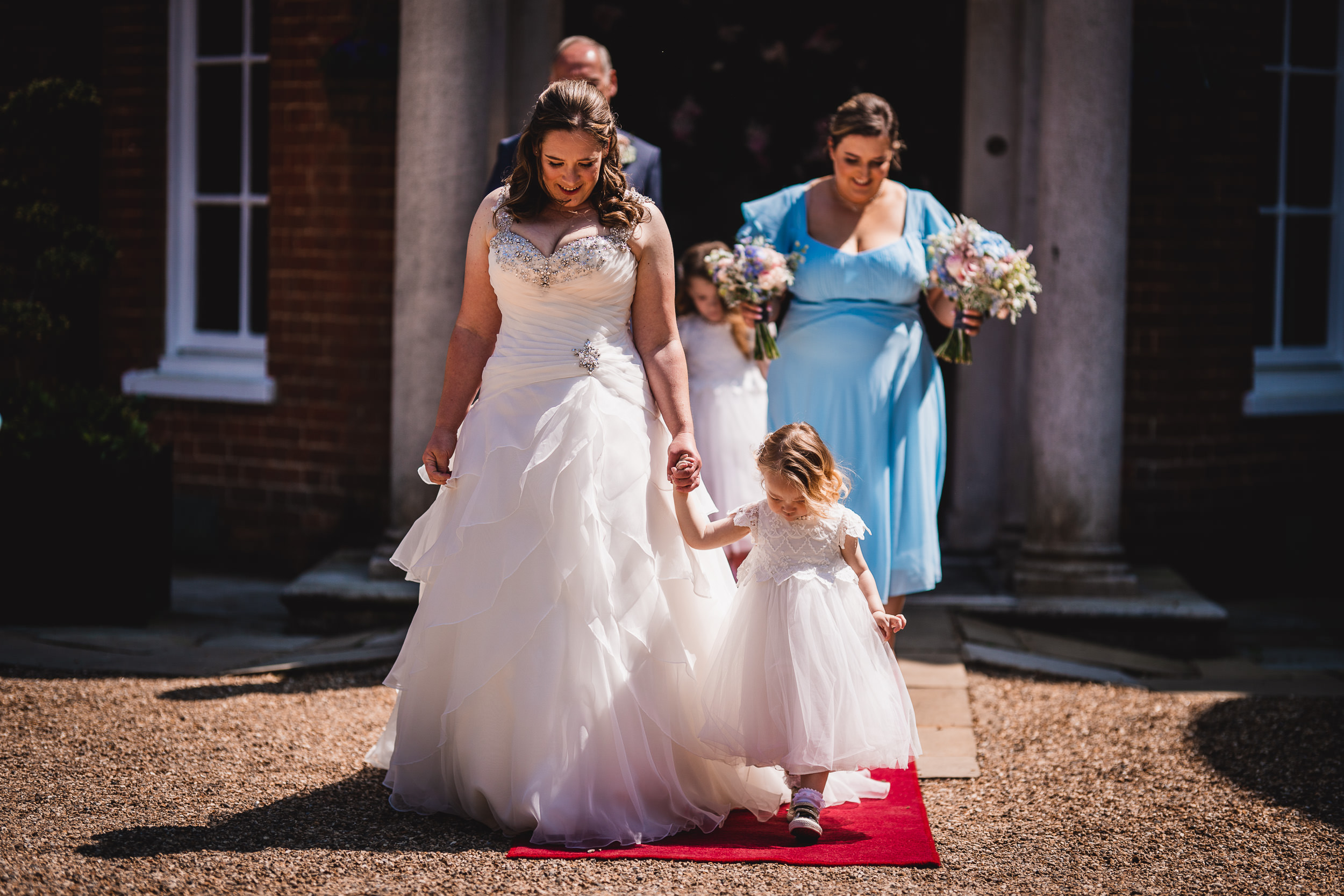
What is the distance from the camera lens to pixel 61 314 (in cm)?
739

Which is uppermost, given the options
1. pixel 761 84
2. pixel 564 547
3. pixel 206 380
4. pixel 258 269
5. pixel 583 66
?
pixel 761 84

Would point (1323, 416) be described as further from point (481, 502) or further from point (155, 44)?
point (155, 44)

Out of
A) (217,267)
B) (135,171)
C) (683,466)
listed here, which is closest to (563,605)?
(683,466)

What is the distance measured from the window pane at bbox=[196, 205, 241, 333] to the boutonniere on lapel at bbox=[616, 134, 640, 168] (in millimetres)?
3319

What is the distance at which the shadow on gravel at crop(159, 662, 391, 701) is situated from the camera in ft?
16.3

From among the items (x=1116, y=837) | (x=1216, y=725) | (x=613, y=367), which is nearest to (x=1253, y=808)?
(x=1116, y=837)

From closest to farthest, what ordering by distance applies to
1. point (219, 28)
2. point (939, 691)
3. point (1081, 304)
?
point (939, 691) < point (1081, 304) < point (219, 28)

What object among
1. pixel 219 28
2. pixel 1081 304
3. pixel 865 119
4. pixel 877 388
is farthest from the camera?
pixel 219 28

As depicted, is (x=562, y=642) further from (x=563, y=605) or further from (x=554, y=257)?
(x=554, y=257)

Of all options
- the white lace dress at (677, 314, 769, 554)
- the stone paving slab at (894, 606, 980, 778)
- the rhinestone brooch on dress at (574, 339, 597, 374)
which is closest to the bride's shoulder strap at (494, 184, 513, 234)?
the rhinestone brooch on dress at (574, 339, 597, 374)

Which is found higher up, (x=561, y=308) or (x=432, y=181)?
A: (x=432, y=181)

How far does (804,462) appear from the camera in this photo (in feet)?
12.0

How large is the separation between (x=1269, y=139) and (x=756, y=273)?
430 centimetres

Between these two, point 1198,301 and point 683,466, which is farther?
point 1198,301
